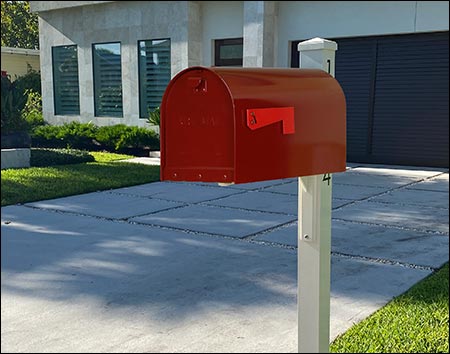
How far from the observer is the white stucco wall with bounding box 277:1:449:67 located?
8.26 m

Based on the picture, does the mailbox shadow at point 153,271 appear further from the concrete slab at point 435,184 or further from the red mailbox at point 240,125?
the concrete slab at point 435,184

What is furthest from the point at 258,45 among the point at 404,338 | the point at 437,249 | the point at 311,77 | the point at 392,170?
the point at 311,77

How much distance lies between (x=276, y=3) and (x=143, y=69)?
805 cm

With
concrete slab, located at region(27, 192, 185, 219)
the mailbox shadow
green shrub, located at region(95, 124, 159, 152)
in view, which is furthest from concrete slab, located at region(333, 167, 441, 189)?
green shrub, located at region(95, 124, 159, 152)

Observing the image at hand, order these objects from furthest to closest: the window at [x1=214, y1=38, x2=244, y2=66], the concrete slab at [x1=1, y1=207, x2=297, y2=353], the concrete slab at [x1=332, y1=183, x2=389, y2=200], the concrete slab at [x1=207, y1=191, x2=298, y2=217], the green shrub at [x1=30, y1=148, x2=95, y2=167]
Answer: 1. the concrete slab at [x1=332, y1=183, x2=389, y2=200]
2. the concrete slab at [x1=207, y1=191, x2=298, y2=217]
3. the window at [x1=214, y1=38, x2=244, y2=66]
4. the concrete slab at [x1=1, y1=207, x2=297, y2=353]
5. the green shrub at [x1=30, y1=148, x2=95, y2=167]

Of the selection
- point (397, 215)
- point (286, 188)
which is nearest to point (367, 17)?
point (286, 188)

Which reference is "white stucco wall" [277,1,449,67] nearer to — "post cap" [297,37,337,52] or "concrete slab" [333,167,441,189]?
"concrete slab" [333,167,441,189]

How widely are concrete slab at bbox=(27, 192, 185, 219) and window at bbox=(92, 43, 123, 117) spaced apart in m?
3.22

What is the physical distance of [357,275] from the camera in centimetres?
321

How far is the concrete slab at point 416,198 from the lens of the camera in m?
5.58

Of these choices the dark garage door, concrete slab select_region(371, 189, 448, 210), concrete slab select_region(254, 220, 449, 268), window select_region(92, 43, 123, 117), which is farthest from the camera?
the dark garage door

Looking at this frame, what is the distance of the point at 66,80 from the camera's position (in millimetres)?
1406

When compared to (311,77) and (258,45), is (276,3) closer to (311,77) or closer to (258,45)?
(258,45)

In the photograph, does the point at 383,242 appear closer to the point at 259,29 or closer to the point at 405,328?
the point at 405,328
